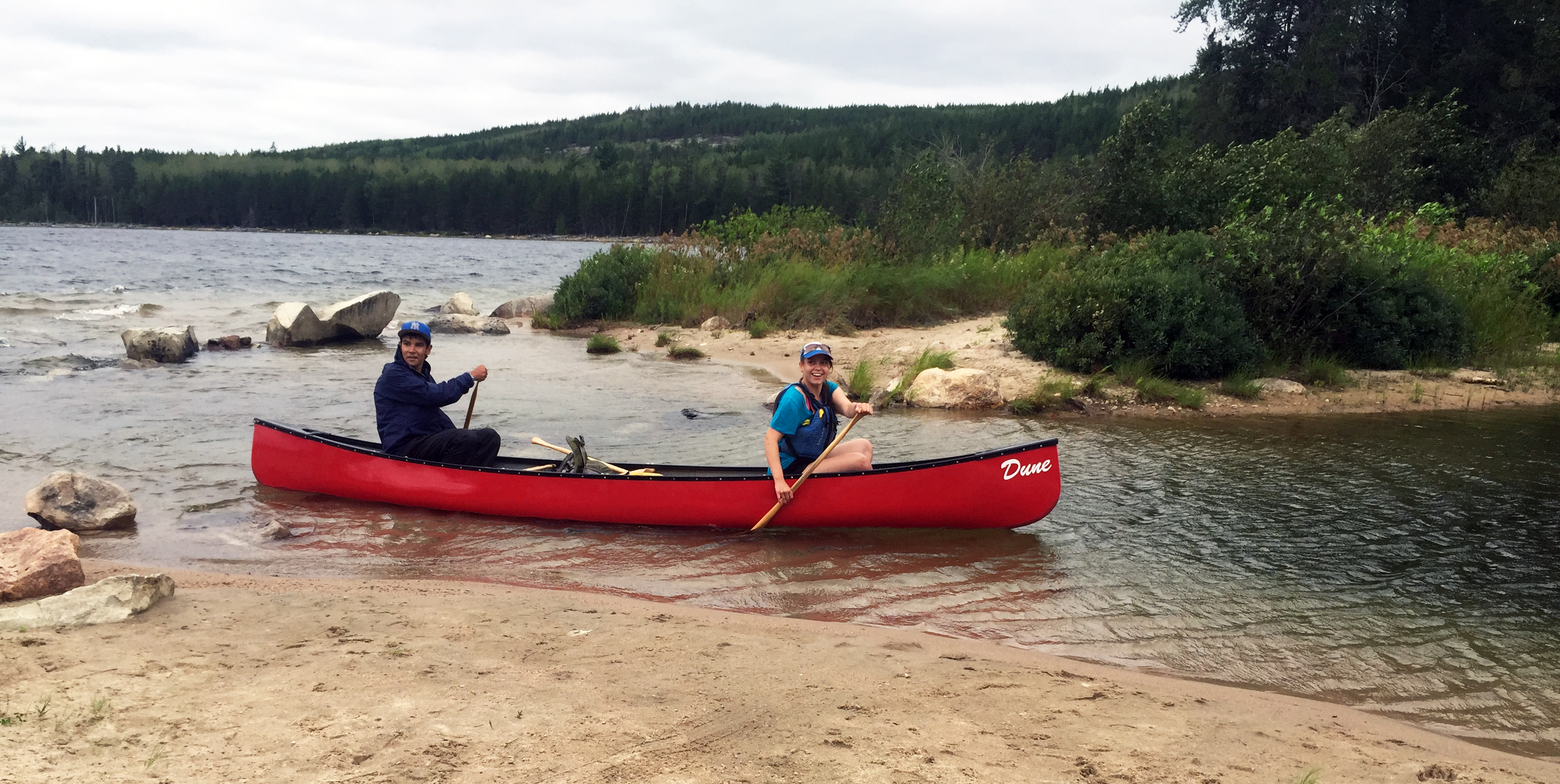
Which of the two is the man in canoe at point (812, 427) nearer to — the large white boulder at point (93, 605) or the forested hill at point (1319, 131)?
the large white boulder at point (93, 605)

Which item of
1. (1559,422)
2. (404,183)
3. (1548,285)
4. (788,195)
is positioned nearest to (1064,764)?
(1559,422)

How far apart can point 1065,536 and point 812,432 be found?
2115mm

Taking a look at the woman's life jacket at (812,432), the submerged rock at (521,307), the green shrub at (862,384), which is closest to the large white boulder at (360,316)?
the submerged rock at (521,307)

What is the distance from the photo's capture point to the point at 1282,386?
13.6 m

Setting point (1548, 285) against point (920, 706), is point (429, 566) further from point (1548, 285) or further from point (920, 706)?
point (1548, 285)

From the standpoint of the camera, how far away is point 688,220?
342 feet

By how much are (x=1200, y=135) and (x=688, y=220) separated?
73.1 metres

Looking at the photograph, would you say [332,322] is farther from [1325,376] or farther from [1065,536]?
[1325,376]

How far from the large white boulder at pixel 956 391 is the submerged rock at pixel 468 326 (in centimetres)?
1160

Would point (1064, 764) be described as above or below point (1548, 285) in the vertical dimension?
below

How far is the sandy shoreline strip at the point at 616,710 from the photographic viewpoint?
3627 mm

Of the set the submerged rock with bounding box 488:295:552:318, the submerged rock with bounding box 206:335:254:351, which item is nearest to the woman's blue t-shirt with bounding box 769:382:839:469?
the submerged rock with bounding box 206:335:254:351

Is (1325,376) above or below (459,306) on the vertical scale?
above

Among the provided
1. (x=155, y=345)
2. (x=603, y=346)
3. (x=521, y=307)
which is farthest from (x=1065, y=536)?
(x=521, y=307)
